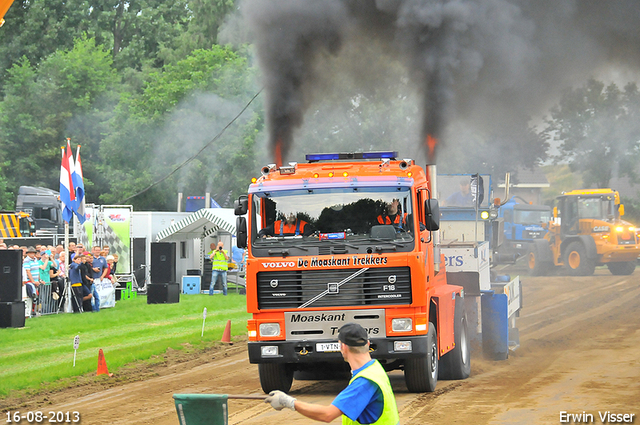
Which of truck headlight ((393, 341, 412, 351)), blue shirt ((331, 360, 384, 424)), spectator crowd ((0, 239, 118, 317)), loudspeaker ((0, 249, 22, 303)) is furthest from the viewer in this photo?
spectator crowd ((0, 239, 118, 317))

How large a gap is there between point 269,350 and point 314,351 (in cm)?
57

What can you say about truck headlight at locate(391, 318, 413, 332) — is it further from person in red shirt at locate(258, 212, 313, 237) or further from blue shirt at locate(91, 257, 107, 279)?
blue shirt at locate(91, 257, 107, 279)

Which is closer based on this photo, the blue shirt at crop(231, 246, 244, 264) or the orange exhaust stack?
the orange exhaust stack

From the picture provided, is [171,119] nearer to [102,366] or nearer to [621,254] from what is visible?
[621,254]

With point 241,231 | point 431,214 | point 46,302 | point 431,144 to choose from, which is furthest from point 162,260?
point 431,214

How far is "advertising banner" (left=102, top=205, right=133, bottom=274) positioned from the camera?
26984 millimetres

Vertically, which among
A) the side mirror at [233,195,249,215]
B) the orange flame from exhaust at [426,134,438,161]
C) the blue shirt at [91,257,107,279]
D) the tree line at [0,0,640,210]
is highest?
the tree line at [0,0,640,210]

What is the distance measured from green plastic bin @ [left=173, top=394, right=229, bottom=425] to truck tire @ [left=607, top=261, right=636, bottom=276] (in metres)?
28.8

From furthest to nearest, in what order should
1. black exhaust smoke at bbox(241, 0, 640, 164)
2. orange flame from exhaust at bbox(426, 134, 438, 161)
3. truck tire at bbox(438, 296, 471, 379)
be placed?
black exhaust smoke at bbox(241, 0, 640, 164) → orange flame from exhaust at bbox(426, 134, 438, 161) → truck tire at bbox(438, 296, 471, 379)

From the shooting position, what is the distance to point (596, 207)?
31.8 m

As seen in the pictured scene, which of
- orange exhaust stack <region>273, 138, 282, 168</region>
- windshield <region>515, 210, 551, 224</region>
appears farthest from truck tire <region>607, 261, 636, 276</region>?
orange exhaust stack <region>273, 138, 282, 168</region>

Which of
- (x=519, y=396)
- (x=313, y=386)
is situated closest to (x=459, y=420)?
(x=519, y=396)

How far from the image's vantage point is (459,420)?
8805mm

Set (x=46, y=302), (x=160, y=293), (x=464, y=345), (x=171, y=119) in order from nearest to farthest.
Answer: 1. (x=464, y=345)
2. (x=46, y=302)
3. (x=160, y=293)
4. (x=171, y=119)
